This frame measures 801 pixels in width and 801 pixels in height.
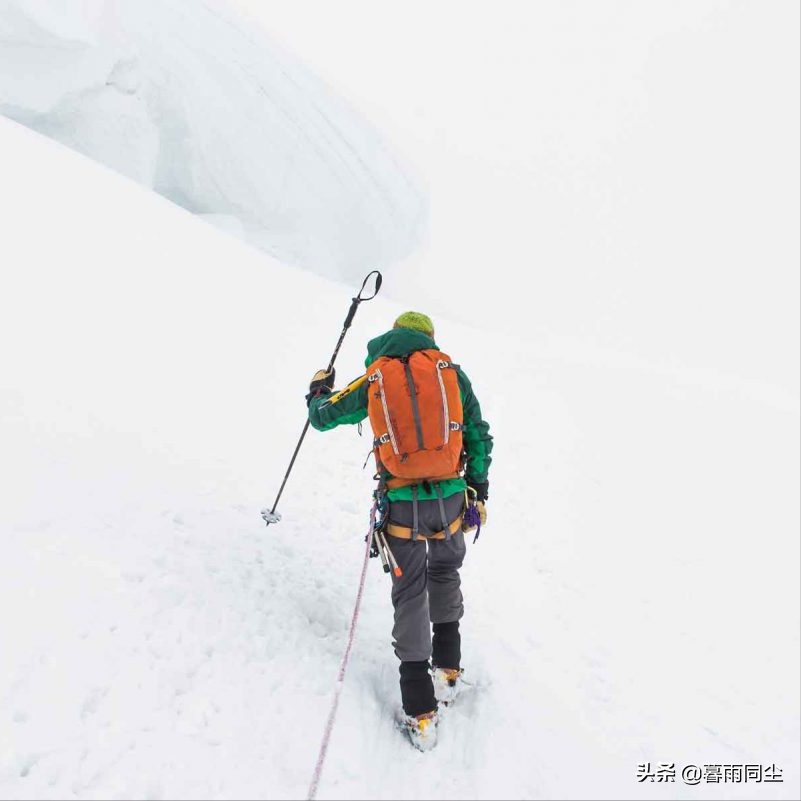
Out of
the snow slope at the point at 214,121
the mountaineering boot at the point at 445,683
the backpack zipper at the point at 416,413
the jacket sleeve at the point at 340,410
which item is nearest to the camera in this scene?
the backpack zipper at the point at 416,413

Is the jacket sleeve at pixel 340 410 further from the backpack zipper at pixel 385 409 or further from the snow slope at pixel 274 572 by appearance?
the snow slope at pixel 274 572

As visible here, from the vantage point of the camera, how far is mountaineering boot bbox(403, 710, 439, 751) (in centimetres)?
353

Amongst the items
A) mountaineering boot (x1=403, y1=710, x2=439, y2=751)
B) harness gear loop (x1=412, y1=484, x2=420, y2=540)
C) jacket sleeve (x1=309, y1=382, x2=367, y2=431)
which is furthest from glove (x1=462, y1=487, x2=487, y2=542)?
mountaineering boot (x1=403, y1=710, x2=439, y2=751)

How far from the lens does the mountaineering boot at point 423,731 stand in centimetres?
353

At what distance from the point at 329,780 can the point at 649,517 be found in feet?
23.7

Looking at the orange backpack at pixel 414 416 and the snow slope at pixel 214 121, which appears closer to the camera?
the orange backpack at pixel 414 416

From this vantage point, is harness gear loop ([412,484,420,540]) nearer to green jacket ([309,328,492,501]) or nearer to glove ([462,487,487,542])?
green jacket ([309,328,492,501])

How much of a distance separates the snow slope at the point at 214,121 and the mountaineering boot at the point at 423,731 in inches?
736

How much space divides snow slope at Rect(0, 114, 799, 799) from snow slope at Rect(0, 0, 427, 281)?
5.55 m

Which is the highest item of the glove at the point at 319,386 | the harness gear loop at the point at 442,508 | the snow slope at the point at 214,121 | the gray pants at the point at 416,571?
the snow slope at the point at 214,121

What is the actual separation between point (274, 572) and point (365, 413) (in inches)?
70.3

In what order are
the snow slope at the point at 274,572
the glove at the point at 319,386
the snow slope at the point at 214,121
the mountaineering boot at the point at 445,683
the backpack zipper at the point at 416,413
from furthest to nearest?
the snow slope at the point at 214,121
the glove at the point at 319,386
the mountaineering boot at the point at 445,683
the backpack zipper at the point at 416,413
the snow slope at the point at 274,572

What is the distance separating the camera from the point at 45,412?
5445 mm

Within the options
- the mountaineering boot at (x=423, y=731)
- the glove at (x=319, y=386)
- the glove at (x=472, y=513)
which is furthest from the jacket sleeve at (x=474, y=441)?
the mountaineering boot at (x=423, y=731)
